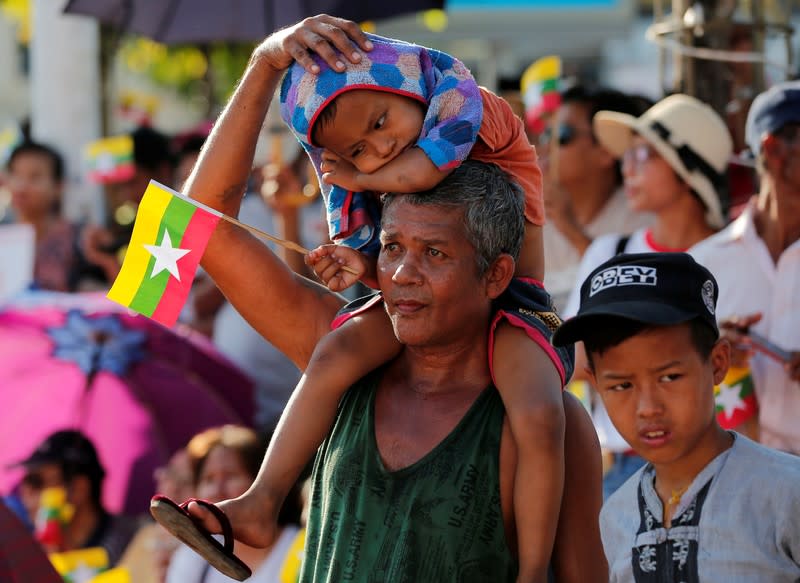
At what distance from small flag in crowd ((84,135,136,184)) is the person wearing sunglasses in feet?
12.2

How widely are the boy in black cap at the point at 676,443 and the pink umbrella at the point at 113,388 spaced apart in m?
4.31

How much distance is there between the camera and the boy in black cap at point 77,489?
277 inches

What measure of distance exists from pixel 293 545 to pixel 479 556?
2.76 m

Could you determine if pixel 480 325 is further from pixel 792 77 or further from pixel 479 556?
pixel 792 77

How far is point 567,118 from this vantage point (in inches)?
278

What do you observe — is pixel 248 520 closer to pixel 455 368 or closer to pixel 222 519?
pixel 222 519

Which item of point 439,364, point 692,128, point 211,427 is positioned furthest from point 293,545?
point 439,364

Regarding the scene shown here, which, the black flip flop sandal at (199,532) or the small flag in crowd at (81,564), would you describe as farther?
the small flag in crowd at (81,564)

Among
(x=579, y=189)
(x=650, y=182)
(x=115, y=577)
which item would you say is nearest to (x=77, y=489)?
(x=115, y=577)

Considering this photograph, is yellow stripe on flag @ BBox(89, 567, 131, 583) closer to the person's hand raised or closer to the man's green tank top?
the man's green tank top

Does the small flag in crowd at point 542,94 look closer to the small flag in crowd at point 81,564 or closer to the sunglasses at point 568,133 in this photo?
the sunglasses at point 568,133

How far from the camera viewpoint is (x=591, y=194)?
692 cm

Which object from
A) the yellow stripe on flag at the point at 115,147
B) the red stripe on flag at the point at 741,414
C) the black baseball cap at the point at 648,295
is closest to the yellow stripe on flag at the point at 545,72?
the red stripe on flag at the point at 741,414

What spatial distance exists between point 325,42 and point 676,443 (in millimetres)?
1114
